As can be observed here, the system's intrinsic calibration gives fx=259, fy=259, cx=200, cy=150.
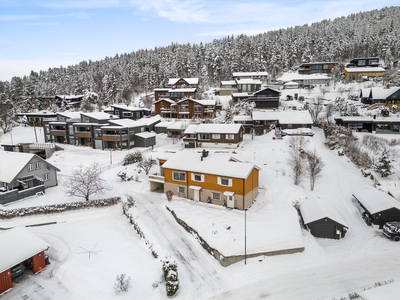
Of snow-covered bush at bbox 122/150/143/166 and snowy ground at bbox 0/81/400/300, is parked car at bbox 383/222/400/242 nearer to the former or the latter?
snowy ground at bbox 0/81/400/300

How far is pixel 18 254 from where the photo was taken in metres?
17.9

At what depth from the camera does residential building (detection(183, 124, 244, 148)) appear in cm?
4653

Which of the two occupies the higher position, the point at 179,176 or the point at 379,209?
the point at 179,176

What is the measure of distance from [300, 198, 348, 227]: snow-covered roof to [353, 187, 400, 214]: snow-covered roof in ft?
11.8

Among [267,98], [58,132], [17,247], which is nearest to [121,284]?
[17,247]

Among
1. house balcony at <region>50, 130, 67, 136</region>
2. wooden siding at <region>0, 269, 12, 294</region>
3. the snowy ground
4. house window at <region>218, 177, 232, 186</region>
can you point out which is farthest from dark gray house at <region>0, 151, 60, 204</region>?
house window at <region>218, 177, 232, 186</region>

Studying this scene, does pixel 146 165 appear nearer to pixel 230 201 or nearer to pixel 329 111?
pixel 230 201

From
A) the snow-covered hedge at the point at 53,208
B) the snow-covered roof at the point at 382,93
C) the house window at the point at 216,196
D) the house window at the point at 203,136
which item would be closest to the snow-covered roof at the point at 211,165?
the house window at the point at 216,196

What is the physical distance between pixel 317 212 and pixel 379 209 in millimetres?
6258

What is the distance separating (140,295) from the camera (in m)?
16.1

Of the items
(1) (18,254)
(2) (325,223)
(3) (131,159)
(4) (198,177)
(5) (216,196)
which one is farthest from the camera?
(3) (131,159)

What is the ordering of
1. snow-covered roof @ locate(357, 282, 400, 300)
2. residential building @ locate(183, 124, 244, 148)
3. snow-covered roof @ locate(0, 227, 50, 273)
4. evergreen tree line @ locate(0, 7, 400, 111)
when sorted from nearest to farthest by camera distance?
1. snow-covered roof @ locate(357, 282, 400, 300)
2. snow-covered roof @ locate(0, 227, 50, 273)
3. residential building @ locate(183, 124, 244, 148)
4. evergreen tree line @ locate(0, 7, 400, 111)

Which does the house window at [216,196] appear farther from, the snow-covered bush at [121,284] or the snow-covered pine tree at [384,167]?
the snow-covered pine tree at [384,167]

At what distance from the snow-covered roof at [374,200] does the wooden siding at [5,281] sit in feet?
100
